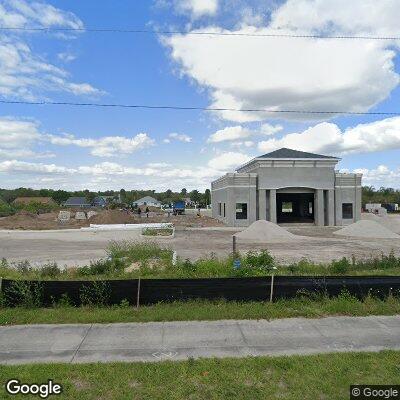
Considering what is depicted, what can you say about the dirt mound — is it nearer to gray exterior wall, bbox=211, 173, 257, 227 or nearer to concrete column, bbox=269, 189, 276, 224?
gray exterior wall, bbox=211, 173, 257, 227

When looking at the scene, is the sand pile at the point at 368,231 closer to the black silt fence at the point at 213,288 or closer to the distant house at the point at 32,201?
the black silt fence at the point at 213,288

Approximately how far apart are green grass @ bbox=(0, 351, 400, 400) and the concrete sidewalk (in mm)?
434

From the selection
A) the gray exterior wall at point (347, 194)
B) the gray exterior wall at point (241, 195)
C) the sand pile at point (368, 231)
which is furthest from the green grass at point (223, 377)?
the gray exterior wall at point (347, 194)

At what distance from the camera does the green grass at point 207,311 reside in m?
8.41

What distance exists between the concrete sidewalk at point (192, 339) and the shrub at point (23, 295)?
122cm

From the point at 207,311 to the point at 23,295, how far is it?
183 inches

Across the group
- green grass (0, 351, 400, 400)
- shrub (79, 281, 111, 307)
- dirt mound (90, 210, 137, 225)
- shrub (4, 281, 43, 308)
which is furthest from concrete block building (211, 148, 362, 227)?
green grass (0, 351, 400, 400)

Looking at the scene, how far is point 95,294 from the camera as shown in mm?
9367

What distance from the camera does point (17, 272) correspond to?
44.6 feet

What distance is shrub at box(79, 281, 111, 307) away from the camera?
9.32m

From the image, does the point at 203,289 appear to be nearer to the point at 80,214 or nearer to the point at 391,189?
the point at 80,214

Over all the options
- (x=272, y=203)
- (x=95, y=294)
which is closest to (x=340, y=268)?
(x=95, y=294)

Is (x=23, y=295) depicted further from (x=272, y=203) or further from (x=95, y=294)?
(x=272, y=203)

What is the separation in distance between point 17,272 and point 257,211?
36.3 meters
